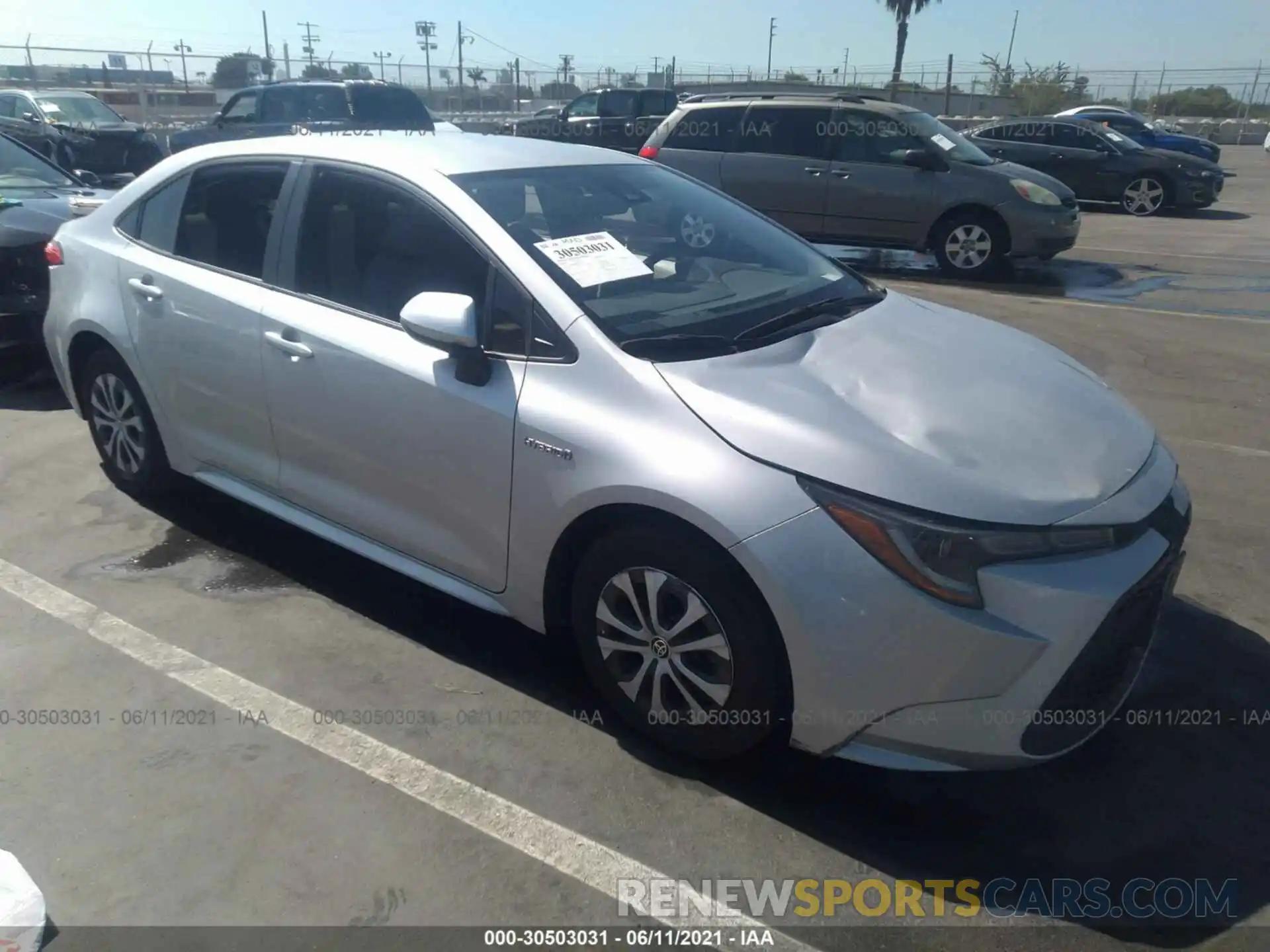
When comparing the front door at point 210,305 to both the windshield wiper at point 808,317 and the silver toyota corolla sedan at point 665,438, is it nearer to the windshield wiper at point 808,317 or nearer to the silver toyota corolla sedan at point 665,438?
the silver toyota corolla sedan at point 665,438

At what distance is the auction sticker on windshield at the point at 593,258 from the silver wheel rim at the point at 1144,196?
15.5 metres

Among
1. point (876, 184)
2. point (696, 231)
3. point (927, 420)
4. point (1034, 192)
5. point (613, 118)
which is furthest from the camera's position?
point (613, 118)

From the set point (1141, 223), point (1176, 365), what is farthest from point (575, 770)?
point (1141, 223)

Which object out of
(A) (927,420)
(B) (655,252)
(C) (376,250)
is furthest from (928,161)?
(A) (927,420)

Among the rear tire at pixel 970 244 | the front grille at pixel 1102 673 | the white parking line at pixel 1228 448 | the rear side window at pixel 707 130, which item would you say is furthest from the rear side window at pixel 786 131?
the front grille at pixel 1102 673

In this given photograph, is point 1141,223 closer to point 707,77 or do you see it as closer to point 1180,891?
point 1180,891

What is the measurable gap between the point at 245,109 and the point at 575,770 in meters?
16.8

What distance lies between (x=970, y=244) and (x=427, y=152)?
842 cm

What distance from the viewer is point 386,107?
16250 mm

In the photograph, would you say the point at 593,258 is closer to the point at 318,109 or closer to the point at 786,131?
the point at 786,131

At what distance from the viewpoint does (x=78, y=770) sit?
298 cm

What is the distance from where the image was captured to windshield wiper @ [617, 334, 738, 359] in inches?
117

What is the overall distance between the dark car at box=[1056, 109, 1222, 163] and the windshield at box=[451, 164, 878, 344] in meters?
19.7

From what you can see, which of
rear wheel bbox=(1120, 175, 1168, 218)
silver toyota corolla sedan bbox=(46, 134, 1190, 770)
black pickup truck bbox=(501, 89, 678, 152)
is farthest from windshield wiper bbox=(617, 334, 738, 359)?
black pickup truck bbox=(501, 89, 678, 152)
